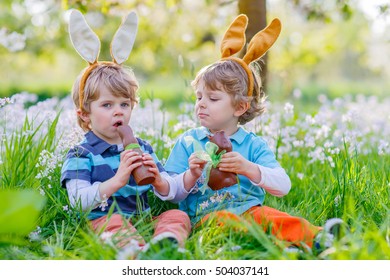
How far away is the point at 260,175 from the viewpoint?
3.18 metres

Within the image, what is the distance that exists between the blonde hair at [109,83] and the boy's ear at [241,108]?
0.60 metres

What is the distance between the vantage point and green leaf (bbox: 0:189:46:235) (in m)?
2.26

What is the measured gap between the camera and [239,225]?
275 centimetres

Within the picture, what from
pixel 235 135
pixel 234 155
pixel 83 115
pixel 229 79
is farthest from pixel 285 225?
pixel 83 115

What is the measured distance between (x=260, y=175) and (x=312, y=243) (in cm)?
50

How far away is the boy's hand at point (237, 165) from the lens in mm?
3068

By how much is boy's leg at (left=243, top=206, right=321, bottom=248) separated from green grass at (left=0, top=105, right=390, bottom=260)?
9 centimetres

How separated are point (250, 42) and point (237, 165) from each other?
0.83m

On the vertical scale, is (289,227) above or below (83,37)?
below

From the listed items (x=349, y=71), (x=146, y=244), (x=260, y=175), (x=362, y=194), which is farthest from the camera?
(x=349, y=71)

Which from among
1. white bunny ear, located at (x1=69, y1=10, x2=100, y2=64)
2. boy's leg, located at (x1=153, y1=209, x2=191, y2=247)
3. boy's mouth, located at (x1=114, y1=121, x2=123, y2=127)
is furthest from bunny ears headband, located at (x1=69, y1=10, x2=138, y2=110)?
boy's leg, located at (x1=153, y1=209, x2=191, y2=247)

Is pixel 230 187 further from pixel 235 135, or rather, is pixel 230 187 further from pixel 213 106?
pixel 213 106
